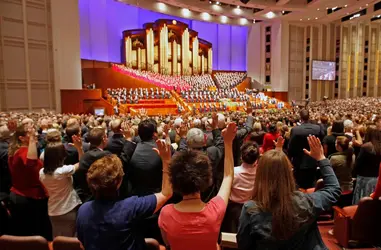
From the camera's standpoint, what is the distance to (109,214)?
1770mm

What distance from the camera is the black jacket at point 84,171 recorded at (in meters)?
2.90

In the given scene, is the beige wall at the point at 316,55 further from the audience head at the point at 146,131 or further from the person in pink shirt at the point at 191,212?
the person in pink shirt at the point at 191,212

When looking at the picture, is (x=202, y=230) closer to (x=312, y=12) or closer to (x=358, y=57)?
(x=312, y=12)

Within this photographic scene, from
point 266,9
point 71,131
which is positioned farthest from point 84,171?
point 266,9

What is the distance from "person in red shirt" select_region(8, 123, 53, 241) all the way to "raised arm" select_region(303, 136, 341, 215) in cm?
232

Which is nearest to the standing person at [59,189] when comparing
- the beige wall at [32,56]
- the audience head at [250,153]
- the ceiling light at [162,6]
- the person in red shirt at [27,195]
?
the person in red shirt at [27,195]

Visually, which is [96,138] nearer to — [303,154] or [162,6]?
[303,154]

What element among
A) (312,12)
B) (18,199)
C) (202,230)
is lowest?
(18,199)

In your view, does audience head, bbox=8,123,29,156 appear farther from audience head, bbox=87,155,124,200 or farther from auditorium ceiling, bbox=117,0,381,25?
auditorium ceiling, bbox=117,0,381,25

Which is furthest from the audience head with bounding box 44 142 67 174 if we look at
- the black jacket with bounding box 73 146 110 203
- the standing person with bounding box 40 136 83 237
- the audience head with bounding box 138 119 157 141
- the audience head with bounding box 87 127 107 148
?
the audience head with bounding box 138 119 157 141

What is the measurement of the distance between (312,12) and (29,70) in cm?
2008

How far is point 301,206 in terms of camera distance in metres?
1.61

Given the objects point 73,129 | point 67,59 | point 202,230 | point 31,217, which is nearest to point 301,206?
point 202,230

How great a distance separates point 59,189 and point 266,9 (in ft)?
78.7
